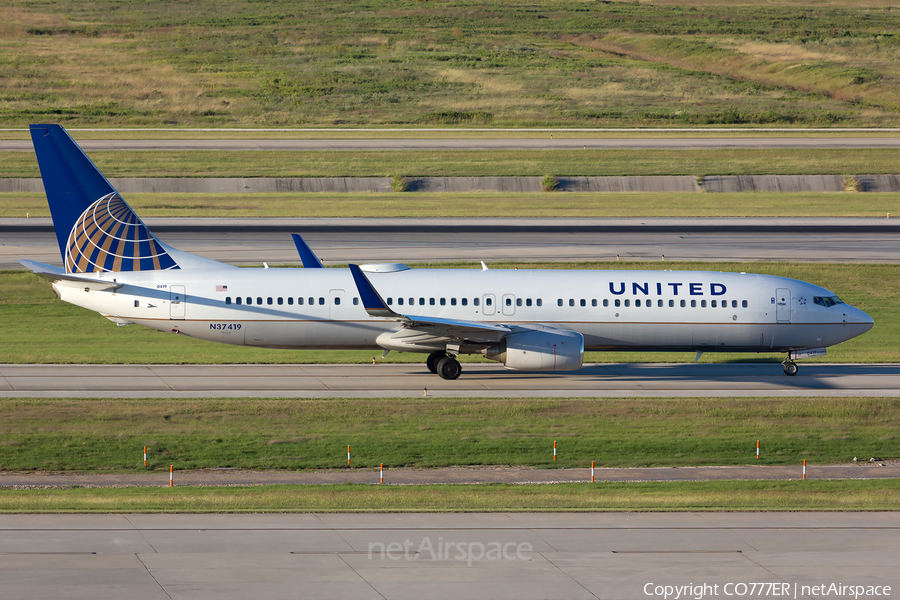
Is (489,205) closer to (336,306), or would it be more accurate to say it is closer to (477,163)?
(477,163)

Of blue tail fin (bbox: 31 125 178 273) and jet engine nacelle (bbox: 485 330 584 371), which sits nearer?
jet engine nacelle (bbox: 485 330 584 371)

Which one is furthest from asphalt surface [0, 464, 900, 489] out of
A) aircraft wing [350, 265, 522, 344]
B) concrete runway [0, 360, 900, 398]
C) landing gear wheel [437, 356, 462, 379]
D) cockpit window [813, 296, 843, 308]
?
cockpit window [813, 296, 843, 308]

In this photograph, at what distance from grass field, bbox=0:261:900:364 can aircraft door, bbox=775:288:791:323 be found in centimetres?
455

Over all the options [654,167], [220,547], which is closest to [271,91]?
[654,167]

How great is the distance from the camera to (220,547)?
19.2 metres

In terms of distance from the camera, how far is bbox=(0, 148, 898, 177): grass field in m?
79.1

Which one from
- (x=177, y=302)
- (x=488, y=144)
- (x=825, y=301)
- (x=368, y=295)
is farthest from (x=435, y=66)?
(x=368, y=295)

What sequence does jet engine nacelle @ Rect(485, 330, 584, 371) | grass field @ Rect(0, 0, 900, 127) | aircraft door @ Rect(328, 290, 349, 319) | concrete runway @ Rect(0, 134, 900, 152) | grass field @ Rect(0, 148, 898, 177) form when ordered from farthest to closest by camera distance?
grass field @ Rect(0, 0, 900, 127) < concrete runway @ Rect(0, 134, 900, 152) < grass field @ Rect(0, 148, 898, 177) < aircraft door @ Rect(328, 290, 349, 319) < jet engine nacelle @ Rect(485, 330, 584, 371)

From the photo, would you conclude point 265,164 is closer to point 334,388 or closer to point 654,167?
point 654,167

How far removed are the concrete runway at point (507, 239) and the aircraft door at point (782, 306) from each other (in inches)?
725

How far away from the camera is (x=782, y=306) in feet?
125

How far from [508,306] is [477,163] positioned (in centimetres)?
4691

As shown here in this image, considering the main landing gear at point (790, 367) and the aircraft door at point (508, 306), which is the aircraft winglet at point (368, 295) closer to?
the aircraft door at point (508, 306)

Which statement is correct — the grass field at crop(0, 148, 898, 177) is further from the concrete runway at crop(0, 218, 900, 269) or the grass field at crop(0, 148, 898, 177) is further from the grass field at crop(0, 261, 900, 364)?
the grass field at crop(0, 261, 900, 364)
